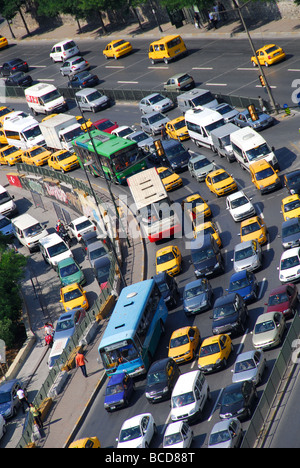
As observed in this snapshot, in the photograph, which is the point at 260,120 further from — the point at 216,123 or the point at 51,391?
the point at 51,391

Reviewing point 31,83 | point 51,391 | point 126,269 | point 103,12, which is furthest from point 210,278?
point 103,12

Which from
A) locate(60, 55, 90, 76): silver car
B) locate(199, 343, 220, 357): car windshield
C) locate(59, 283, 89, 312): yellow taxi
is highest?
locate(60, 55, 90, 76): silver car

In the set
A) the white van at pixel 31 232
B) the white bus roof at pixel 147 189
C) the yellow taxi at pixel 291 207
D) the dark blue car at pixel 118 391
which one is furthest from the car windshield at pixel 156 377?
the white van at pixel 31 232

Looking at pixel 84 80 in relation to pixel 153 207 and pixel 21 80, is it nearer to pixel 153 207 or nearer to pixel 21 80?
pixel 21 80

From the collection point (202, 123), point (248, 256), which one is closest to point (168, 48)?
point (202, 123)

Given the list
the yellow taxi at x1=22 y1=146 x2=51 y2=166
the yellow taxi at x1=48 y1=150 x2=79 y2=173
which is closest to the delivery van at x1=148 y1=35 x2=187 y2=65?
the yellow taxi at x1=22 y1=146 x2=51 y2=166

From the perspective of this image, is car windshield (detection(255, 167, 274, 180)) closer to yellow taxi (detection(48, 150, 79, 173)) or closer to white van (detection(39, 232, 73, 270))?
white van (detection(39, 232, 73, 270))
